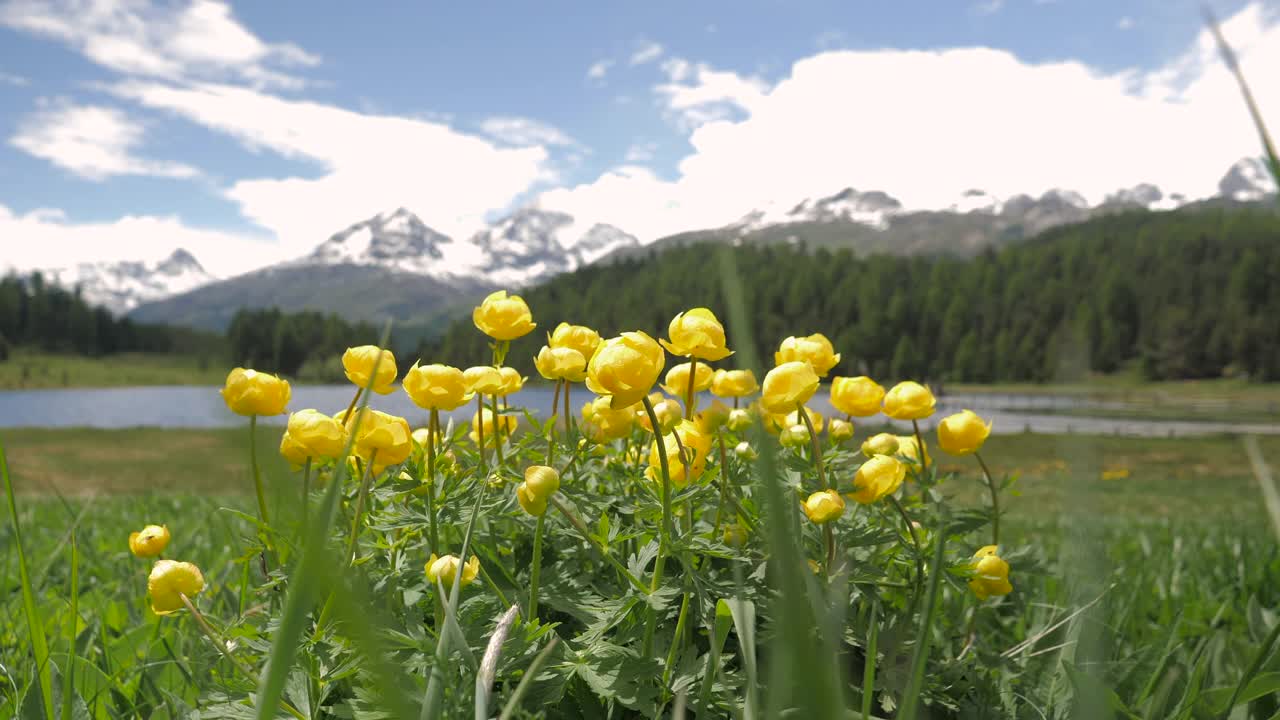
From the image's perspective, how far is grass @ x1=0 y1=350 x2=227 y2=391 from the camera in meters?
82.2

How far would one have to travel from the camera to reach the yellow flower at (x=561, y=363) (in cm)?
125

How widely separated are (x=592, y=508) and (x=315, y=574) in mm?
814

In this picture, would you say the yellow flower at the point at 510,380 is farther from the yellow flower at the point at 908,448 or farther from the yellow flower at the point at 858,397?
the yellow flower at the point at 908,448

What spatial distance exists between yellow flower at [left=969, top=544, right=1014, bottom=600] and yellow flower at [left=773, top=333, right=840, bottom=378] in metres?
0.41

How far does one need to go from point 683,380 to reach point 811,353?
0.24m

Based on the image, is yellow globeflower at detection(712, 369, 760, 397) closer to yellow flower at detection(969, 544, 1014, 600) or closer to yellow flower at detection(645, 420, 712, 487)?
yellow flower at detection(645, 420, 712, 487)

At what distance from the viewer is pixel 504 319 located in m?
1.34

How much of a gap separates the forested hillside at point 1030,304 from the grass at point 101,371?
4200 cm

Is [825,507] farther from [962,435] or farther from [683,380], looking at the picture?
[962,435]

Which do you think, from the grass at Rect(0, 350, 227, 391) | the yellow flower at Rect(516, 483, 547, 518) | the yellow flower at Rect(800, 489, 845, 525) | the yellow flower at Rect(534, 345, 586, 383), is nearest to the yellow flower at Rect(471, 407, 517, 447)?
the yellow flower at Rect(534, 345, 586, 383)

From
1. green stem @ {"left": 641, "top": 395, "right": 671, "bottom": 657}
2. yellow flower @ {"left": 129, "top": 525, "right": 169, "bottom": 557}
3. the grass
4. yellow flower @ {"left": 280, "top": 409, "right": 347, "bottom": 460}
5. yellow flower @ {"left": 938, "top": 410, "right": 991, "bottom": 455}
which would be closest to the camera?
green stem @ {"left": 641, "top": 395, "right": 671, "bottom": 657}

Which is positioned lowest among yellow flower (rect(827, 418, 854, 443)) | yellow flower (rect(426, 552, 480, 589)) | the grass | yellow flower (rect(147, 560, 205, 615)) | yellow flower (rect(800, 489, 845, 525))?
→ the grass

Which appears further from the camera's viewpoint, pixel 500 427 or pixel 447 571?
pixel 500 427

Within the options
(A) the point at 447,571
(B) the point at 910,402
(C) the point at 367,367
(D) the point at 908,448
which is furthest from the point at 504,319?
(D) the point at 908,448
